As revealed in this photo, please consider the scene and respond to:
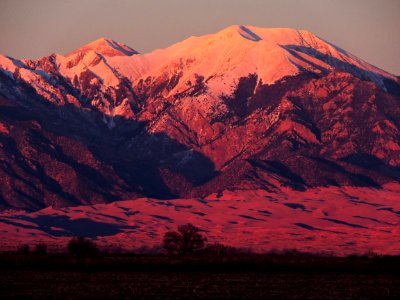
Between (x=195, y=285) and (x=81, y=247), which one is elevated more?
(x=195, y=285)

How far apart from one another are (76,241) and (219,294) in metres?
88.2

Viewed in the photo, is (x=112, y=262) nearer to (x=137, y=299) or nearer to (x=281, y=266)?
(x=281, y=266)

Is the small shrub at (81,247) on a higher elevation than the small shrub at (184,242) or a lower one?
lower


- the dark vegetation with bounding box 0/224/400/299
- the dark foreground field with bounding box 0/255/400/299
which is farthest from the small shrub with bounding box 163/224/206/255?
the dark foreground field with bounding box 0/255/400/299

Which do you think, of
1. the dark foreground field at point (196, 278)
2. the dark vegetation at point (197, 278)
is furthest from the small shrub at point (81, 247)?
the dark vegetation at point (197, 278)

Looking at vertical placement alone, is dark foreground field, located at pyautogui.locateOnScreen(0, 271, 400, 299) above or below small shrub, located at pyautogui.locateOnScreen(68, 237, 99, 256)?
above

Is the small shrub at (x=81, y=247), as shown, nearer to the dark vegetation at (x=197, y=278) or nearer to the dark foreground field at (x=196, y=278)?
the dark foreground field at (x=196, y=278)

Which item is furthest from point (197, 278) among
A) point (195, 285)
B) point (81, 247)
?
point (81, 247)

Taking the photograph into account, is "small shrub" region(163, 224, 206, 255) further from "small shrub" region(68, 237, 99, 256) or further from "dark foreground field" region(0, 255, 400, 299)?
"dark foreground field" region(0, 255, 400, 299)

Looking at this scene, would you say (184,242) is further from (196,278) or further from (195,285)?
(195,285)

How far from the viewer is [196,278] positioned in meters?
114

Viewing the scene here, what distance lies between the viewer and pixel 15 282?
341ft

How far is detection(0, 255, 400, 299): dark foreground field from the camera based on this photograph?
315 ft

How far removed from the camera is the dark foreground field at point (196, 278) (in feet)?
315
